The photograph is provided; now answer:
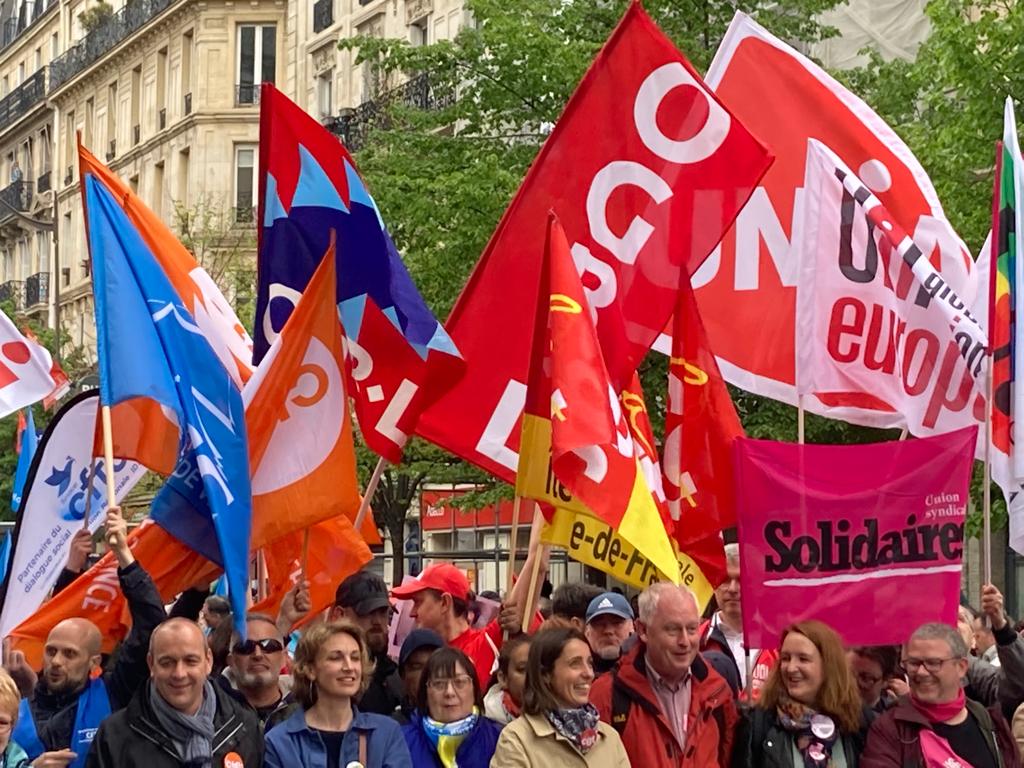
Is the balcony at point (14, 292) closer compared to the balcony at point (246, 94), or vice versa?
the balcony at point (246, 94)

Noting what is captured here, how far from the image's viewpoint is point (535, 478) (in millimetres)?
8898

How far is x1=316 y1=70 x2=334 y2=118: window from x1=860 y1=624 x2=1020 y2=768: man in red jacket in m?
41.7

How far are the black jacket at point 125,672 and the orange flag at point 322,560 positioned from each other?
2.25 m

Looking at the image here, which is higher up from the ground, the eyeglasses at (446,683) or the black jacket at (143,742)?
the eyeglasses at (446,683)

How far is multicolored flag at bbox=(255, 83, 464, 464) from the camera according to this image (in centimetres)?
998

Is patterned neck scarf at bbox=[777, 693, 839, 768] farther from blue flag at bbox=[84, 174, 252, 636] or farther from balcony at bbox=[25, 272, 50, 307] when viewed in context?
balcony at bbox=[25, 272, 50, 307]

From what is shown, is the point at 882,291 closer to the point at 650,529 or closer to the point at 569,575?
the point at 650,529

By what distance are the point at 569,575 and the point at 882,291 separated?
23889 millimetres

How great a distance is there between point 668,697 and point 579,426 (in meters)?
1.34

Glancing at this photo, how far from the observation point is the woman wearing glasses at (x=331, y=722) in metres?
7.36

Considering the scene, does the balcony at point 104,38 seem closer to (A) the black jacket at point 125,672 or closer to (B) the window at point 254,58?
(B) the window at point 254,58

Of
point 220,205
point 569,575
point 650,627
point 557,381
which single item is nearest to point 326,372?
point 557,381

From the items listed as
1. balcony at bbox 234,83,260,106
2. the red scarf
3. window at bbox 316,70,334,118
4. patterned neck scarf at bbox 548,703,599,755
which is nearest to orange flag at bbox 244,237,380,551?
patterned neck scarf at bbox 548,703,599,755

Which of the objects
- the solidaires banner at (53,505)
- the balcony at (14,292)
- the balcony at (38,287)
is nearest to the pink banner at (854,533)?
the solidaires banner at (53,505)
